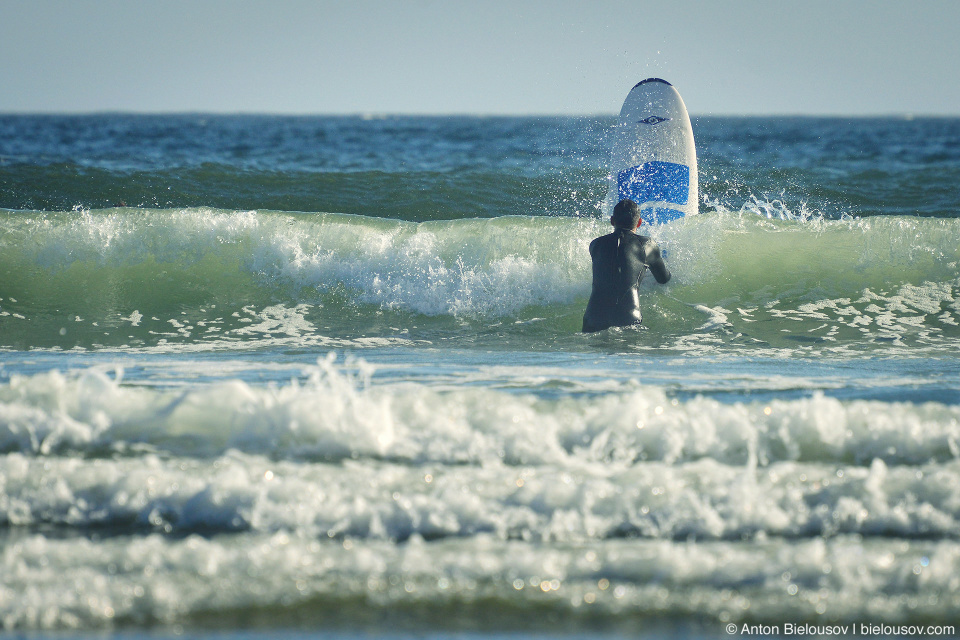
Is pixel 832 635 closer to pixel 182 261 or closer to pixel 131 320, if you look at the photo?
pixel 131 320

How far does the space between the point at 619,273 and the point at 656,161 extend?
1.96 metres

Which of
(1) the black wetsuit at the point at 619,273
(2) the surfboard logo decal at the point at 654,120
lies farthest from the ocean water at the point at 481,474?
(2) the surfboard logo decal at the point at 654,120

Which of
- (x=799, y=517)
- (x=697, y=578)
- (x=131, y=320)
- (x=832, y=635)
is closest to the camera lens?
(x=832, y=635)

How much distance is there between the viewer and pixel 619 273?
6586 mm

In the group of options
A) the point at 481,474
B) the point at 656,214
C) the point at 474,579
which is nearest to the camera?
the point at 474,579

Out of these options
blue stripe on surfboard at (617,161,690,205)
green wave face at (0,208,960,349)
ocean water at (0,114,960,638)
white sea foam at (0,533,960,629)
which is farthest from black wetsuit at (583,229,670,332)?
white sea foam at (0,533,960,629)

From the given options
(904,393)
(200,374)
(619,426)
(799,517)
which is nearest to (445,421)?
(619,426)

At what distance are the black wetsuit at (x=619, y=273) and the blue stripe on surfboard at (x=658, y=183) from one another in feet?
5.00

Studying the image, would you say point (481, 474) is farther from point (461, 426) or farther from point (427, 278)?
point (427, 278)

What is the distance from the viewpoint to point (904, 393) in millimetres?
4535

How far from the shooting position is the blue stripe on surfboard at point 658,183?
26.5 ft

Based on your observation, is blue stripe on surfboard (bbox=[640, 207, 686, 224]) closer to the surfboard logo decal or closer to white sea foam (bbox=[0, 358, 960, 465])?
the surfboard logo decal

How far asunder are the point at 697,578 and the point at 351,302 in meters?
5.77

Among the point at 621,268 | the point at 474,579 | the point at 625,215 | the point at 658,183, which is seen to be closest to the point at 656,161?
the point at 658,183
